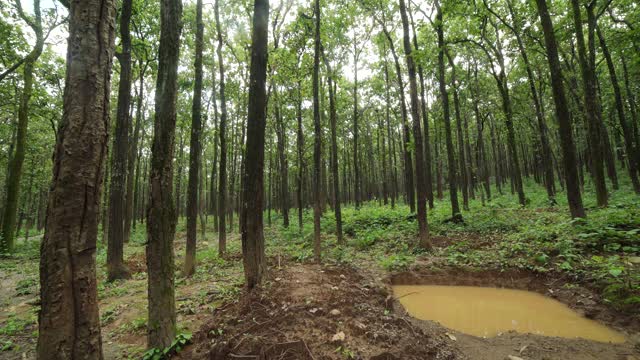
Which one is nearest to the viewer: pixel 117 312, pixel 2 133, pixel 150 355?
pixel 150 355

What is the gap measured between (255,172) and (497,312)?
5.63 metres

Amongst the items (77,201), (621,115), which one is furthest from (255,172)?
(621,115)

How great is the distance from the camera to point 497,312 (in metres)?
5.82

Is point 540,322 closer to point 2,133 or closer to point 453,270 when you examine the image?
point 453,270

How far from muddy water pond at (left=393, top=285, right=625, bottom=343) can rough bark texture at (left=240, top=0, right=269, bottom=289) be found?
3.16 metres

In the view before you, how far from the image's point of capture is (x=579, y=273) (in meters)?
6.24

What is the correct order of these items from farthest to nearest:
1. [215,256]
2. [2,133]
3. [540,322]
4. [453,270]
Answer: [2,133] → [215,256] → [453,270] → [540,322]

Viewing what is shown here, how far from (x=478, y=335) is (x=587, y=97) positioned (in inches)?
→ 449

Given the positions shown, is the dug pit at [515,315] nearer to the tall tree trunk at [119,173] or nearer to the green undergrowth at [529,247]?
the green undergrowth at [529,247]

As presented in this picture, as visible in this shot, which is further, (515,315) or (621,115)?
(621,115)

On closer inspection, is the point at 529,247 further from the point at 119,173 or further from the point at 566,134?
the point at 119,173

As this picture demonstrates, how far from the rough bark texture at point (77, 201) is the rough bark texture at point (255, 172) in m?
3.64

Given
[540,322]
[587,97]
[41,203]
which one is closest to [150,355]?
[540,322]

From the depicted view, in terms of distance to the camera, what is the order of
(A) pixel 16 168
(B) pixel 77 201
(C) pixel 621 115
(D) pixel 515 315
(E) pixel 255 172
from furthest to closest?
(C) pixel 621 115
(A) pixel 16 168
(E) pixel 255 172
(D) pixel 515 315
(B) pixel 77 201
